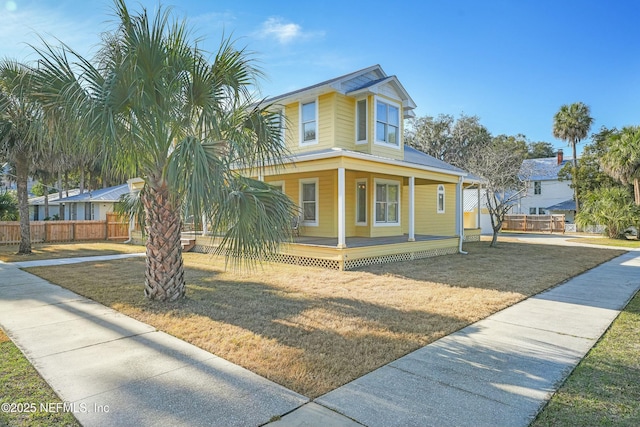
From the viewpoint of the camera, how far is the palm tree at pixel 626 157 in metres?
22.2

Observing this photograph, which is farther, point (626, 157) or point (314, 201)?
point (626, 157)

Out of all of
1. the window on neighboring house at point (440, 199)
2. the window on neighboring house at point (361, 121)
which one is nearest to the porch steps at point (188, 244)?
the window on neighboring house at point (361, 121)

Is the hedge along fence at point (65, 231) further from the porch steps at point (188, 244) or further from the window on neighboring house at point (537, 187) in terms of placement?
the window on neighboring house at point (537, 187)

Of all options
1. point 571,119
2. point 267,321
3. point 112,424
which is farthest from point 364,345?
point 571,119

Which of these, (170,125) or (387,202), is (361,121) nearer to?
(387,202)

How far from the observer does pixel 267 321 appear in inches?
212

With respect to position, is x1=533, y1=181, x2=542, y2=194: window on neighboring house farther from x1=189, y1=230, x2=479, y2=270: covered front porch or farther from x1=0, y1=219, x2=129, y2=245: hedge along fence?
x1=0, y1=219, x2=129, y2=245: hedge along fence

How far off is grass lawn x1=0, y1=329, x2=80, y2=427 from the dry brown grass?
5.05 ft

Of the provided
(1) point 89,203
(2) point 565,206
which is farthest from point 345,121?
(2) point 565,206

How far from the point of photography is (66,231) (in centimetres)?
1977

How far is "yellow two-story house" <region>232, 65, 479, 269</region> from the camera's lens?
10789 millimetres

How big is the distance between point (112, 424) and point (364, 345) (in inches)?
107

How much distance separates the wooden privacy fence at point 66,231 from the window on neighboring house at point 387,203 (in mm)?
11960

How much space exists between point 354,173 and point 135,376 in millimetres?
11632
